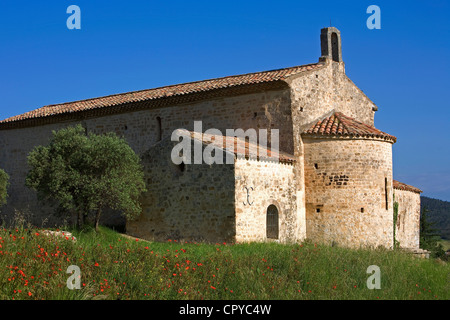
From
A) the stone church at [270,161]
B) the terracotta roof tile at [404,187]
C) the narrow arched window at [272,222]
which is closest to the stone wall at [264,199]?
the stone church at [270,161]

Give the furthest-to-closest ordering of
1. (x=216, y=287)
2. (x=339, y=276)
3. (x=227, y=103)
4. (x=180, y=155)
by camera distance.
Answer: (x=227, y=103)
(x=180, y=155)
(x=339, y=276)
(x=216, y=287)

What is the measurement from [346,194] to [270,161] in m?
3.31

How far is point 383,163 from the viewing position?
20172mm

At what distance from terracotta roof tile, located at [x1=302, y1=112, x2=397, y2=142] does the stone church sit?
0.13 feet

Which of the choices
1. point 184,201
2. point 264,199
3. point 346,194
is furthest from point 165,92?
point 346,194

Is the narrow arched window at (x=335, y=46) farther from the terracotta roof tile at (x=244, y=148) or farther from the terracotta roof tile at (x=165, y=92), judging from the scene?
the terracotta roof tile at (x=244, y=148)

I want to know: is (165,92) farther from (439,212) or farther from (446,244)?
(439,212)

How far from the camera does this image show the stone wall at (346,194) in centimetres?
1945

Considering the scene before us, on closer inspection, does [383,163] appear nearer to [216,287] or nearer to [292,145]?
[292,145]

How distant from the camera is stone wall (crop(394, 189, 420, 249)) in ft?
84.2

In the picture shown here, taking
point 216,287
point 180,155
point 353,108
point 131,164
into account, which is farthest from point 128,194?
point 353,108

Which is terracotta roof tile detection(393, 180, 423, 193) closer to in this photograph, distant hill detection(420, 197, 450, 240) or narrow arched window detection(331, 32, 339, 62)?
narrow arched window detection(331, 32, 339, 62)

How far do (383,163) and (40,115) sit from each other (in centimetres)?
1565

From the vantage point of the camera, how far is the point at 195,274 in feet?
36.7
